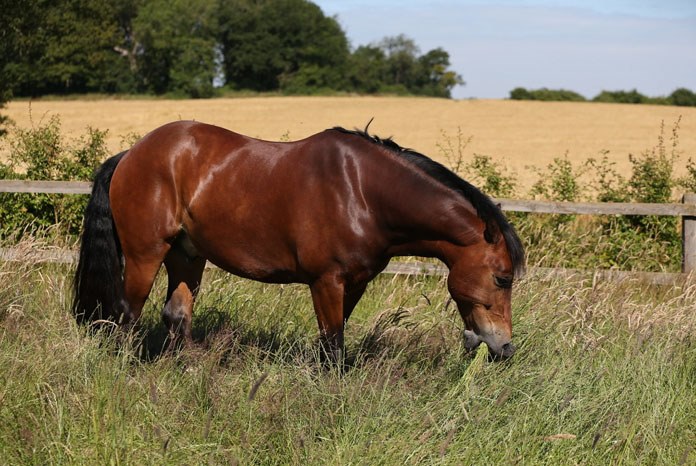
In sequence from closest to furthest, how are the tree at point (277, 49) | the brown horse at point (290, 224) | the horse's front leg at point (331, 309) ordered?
the brown horse at point (290, 224) < the horse's front leg at point (331, 309) < the tree at point (277, 49)

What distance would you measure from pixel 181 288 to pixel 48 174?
4.67 meters

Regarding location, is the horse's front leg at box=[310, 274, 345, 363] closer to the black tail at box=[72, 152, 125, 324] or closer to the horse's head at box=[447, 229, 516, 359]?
the horse's head at box=[447, 229, 516, 359]

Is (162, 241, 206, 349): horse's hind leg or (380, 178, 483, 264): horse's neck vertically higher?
(380, 178, 483, 264): horse's neck

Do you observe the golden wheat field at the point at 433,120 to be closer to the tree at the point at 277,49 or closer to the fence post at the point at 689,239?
the tree at the point at 277,49

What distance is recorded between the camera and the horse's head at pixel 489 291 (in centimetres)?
514

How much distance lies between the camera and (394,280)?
8.40 metres

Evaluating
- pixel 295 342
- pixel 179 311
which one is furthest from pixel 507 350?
pixel 179 311

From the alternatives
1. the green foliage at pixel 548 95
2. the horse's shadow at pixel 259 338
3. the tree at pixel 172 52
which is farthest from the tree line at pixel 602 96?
the horse's shadow at pixel 259 338

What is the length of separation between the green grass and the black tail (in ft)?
0.85

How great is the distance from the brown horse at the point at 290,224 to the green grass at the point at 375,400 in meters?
0.40

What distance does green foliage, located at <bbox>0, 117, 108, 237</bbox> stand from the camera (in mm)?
9773

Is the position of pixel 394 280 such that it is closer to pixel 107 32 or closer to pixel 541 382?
pixel 541 382

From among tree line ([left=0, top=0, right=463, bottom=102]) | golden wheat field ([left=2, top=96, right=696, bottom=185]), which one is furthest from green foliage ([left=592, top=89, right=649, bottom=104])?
tree line ([left=0, top=0, right=463, bottom=102])

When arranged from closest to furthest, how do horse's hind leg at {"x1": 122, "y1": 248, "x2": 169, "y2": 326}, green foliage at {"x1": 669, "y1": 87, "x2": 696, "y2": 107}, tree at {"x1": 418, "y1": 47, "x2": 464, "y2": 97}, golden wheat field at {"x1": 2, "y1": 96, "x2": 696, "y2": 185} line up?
horse's hind leg at {"x1": 122, "y1": 248, "x2": 169, "y2": 326}
golden wheat field at {"x1": 2, "y1": 96, "x2": 696, "y2": 185}
green foliage at {"x1": 669, "y1": 87, "x2": 696, "y2": 107}
tree at {"x1": 418, "y1": 47, "x2": 464, "y2": 97}
